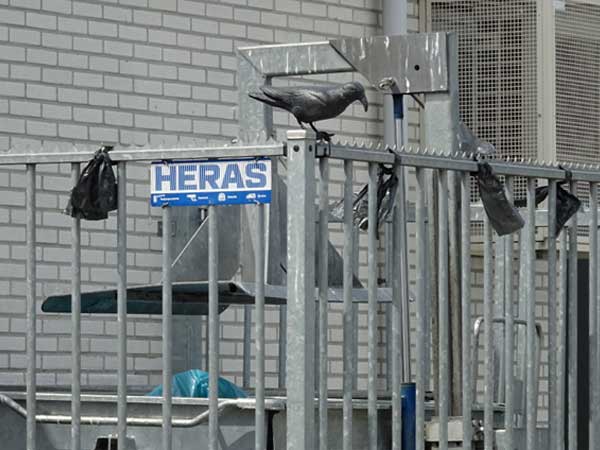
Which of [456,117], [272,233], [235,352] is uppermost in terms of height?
[456,117]

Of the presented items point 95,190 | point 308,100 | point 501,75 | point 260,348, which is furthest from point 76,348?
point 501,75

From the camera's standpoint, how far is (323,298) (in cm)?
438

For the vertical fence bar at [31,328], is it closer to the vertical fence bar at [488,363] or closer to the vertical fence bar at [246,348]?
the vertical fence bar at [488,363]

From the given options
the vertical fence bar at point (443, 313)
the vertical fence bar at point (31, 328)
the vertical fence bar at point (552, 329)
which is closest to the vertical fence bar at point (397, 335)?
the vertical fence bar at point (443, 313)

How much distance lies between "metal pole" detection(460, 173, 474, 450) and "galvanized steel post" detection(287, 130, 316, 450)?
2.14 feet

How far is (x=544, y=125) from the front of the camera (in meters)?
10.7

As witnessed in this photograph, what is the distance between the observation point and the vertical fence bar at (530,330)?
16.2 feet

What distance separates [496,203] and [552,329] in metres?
0.46

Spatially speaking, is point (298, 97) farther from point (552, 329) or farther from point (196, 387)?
point (196, 387)

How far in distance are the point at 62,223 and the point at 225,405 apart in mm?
4492

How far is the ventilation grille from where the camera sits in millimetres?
10938

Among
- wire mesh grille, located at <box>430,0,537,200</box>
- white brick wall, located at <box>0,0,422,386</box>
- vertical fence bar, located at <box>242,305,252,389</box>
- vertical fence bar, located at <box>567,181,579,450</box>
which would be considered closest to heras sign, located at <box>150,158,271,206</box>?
vertical fence bar, located at <box>567,181,579,450</box>

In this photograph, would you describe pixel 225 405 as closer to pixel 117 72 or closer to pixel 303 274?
pixel 303 274

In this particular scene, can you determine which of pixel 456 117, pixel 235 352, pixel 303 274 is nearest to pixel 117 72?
pixel 235 352
